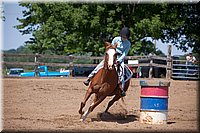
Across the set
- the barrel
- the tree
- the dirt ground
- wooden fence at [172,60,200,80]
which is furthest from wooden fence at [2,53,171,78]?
the barrel

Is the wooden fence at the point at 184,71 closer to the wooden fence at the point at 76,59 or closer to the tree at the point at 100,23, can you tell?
the wooden fence at the point at 76,59

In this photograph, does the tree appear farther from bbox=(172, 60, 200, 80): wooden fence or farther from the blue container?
the blue container

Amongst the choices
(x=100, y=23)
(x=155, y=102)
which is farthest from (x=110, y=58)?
(x=100, y=23)

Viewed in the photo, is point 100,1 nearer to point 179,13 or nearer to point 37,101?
point 179,13

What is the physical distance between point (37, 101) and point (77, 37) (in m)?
19.1

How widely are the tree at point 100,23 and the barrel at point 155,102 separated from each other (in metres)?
20.9

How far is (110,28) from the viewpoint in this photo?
29.0m

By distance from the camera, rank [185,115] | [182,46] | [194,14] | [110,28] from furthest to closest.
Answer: [182,46]
[194,14]
[110,28]
[185,115]

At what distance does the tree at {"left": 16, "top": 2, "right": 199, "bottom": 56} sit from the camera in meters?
29.1

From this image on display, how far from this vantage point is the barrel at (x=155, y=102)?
7.88 m

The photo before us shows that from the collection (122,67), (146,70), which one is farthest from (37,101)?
(146,70)

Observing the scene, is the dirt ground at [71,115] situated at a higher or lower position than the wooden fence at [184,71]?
lower

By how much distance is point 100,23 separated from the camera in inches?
1164

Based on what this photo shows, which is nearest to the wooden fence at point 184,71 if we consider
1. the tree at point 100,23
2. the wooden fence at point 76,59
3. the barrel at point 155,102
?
the wooden fence at point 76,59
